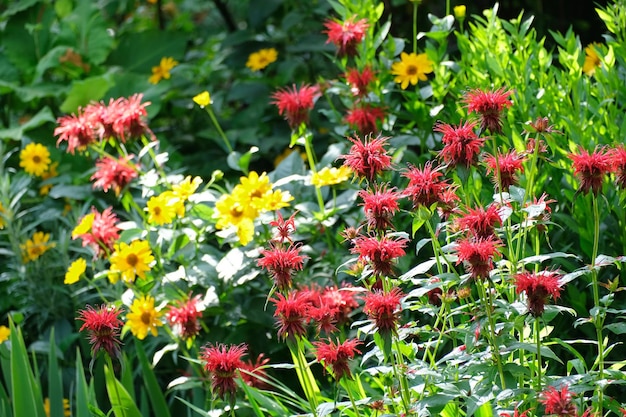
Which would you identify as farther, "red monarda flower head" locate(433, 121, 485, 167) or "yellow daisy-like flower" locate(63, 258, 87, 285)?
"yellow daisy-like flower" locate(63, 258, 87, 285)

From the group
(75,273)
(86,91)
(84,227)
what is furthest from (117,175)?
(86,91)

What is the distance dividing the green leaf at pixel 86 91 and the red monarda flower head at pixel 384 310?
2.33 meters

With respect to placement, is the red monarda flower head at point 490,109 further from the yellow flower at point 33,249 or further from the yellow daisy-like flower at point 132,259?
the yellow flower at point 33,249

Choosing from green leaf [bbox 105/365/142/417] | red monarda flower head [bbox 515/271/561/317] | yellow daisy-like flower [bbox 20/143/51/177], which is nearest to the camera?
red monarda flower head [bbox 515/271/561/317]

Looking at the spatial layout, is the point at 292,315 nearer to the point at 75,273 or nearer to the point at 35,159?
the point at 75,273

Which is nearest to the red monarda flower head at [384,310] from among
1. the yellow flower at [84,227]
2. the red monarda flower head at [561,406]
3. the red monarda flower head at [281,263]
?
the red monarda flower head at [281,263]

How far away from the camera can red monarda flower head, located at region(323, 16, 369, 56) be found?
8.09ft

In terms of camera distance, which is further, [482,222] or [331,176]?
[331,176]

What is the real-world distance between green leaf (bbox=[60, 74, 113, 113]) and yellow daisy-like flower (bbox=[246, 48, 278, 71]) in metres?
0.58

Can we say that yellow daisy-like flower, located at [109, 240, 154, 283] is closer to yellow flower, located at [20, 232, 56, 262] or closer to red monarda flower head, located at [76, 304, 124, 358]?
red monarda flower head, located at [76, 304, 124, 358]

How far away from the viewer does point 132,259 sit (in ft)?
7.64

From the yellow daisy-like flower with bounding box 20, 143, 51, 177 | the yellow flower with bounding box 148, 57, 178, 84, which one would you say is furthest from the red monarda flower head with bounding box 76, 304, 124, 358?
the yellow flower with bounding box 148, 57, 178, 84

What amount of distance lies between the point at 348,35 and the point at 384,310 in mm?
1140

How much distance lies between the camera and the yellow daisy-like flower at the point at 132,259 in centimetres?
232
